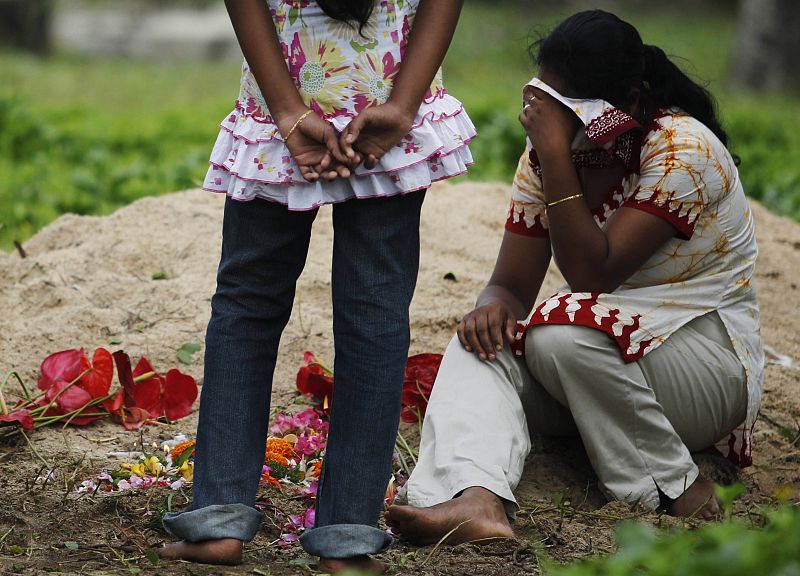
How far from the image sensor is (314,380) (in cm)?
312

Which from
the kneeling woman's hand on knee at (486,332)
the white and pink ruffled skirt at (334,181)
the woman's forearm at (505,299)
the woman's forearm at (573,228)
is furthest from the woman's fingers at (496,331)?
the white and pink ruffled skirt at (334,181)

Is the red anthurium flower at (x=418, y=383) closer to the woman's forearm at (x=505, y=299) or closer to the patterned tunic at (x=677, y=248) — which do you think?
the woman's forearm at (x=505, y=299)

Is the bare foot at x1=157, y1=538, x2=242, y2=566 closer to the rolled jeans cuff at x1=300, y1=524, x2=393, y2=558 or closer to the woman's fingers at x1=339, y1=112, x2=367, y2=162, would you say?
the rolled jeans cuff at x1=300, y1=524, x2=393, y2=558

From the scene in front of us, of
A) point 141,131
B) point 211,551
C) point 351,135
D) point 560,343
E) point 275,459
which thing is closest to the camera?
point 351,135

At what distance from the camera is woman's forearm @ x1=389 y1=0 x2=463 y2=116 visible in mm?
2061

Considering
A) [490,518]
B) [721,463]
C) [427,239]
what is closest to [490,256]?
[427,239]

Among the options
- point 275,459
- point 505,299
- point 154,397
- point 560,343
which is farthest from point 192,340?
point 560,343

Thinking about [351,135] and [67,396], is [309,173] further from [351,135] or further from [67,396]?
[67,396]

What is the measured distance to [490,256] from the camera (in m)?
4.28

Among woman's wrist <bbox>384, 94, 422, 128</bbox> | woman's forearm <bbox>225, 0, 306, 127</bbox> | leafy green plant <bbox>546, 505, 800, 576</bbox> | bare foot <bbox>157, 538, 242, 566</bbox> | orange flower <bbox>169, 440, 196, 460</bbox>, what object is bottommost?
bare foot <bbox>157, 538, 242, 566</bbox>

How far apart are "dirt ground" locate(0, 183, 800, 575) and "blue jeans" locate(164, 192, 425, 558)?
0.41ft

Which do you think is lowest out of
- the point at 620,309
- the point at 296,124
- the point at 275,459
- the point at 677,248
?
the point at 275,459

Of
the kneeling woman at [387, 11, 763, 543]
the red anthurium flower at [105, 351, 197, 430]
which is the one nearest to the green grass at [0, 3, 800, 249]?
the kneeling woman at [387, 11, 763, 543]

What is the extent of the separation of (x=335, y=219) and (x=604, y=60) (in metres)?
0.87
